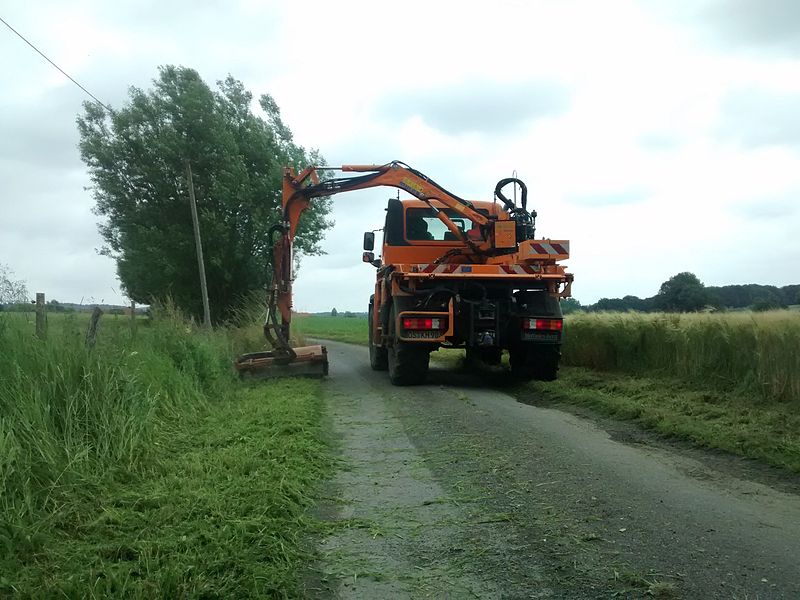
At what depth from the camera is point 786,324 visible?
8.71 m

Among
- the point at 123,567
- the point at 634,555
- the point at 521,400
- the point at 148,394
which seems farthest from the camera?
the point at 521,400

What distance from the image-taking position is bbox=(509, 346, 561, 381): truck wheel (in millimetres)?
11227

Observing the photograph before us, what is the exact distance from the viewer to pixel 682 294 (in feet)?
42.1

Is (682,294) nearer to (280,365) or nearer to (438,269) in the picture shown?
(438,269)

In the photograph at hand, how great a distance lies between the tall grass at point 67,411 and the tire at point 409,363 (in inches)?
146

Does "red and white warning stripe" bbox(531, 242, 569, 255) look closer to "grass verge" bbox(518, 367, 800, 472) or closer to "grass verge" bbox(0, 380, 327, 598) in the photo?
"grass verge" bbox(518, 367, 800, 472)

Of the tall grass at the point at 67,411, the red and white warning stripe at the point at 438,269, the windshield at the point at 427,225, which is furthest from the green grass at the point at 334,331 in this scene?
the tall grass at the point at 67,411

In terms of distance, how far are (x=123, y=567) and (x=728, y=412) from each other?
6.91 m

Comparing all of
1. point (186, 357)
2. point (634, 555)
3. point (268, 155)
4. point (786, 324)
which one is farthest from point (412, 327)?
point (268, 155)

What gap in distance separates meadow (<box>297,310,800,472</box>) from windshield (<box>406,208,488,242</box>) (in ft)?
10.9

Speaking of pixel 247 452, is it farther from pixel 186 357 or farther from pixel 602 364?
pixel 602 364

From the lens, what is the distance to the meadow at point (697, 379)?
6.91m

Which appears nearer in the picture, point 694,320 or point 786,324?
point 786,324

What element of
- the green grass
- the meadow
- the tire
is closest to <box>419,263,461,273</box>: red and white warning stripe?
the tire
